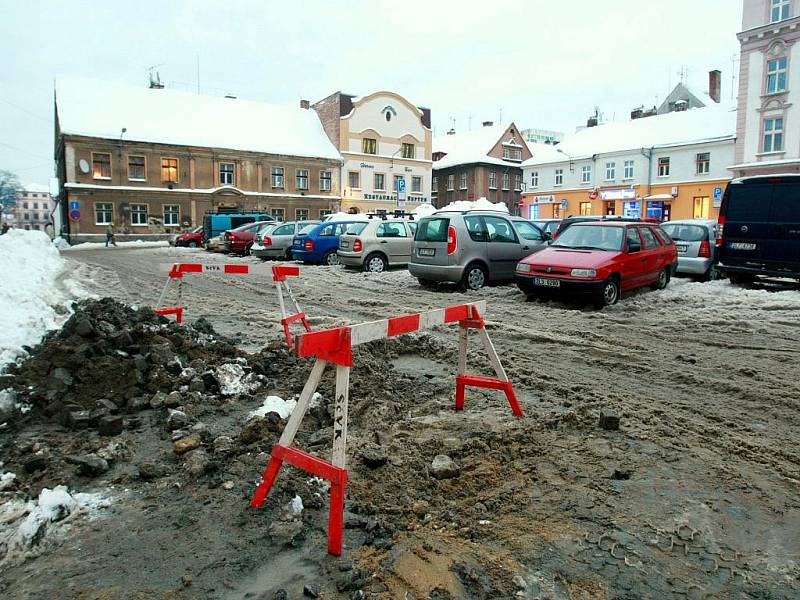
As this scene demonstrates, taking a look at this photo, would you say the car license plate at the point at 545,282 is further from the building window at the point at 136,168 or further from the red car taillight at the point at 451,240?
the building window at the point at 136,168

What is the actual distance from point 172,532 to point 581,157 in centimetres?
5050

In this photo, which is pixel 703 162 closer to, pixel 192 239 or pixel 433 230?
pixel 192 239

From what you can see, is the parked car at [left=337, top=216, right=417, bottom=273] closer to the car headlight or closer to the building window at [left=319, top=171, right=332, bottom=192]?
the car headlight

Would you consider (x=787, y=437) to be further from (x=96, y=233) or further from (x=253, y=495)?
(x=96, y=233)

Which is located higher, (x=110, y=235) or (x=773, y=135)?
(x=773, y=135)

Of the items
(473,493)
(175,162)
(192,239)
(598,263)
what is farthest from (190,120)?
(473,493)

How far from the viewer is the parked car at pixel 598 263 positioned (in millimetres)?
10438

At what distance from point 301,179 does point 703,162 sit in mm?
30196

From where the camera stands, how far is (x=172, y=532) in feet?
11.1

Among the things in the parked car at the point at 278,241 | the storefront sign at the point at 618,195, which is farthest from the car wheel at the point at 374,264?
the storefront sign at the point at 618,195

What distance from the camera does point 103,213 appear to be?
4147 centimetres

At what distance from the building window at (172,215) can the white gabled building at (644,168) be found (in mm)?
30167

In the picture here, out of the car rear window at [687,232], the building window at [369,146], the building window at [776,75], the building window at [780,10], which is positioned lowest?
the car rear window at [687,232]

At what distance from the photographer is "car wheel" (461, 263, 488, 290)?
12870mm
